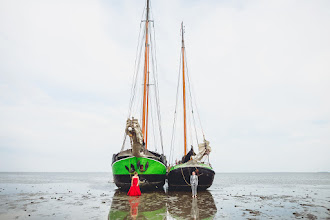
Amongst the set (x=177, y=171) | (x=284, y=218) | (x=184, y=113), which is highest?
(x=184, y=113)

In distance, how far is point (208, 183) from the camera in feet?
73.7

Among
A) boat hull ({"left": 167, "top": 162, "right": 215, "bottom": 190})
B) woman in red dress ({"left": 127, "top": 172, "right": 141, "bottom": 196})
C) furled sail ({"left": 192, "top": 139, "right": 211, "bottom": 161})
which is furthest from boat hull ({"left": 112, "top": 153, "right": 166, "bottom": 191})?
furled sail ({"left": 192, "top": 139, "right": 211, "bottom": 161})

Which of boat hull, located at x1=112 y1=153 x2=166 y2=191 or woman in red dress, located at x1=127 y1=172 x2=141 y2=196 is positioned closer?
woman in red dress, located at x1=127 y1=172 x2=141 y2=196

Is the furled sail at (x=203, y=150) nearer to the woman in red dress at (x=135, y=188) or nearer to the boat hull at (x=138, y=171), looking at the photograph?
the boat hull at (x=138, y=171)

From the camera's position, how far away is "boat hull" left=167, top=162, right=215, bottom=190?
2057 centimetres

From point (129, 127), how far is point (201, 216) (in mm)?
8278

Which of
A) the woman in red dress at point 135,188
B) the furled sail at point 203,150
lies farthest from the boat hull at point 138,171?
the furled sail at point 203,150

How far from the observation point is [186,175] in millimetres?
20891

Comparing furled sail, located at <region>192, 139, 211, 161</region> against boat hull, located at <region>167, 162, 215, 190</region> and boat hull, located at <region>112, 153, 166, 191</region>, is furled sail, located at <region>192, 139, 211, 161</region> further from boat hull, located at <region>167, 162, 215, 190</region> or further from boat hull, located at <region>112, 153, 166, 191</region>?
boat hull, located at <region>112, 153, 166, 191</region>

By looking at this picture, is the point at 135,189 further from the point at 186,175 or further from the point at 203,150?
the point at 203,150

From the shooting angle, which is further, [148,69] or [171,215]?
[148,69]

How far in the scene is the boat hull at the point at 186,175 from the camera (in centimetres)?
2057

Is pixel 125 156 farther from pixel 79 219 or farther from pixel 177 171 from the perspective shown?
pixel 79 219

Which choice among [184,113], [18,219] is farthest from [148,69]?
[18,219]
